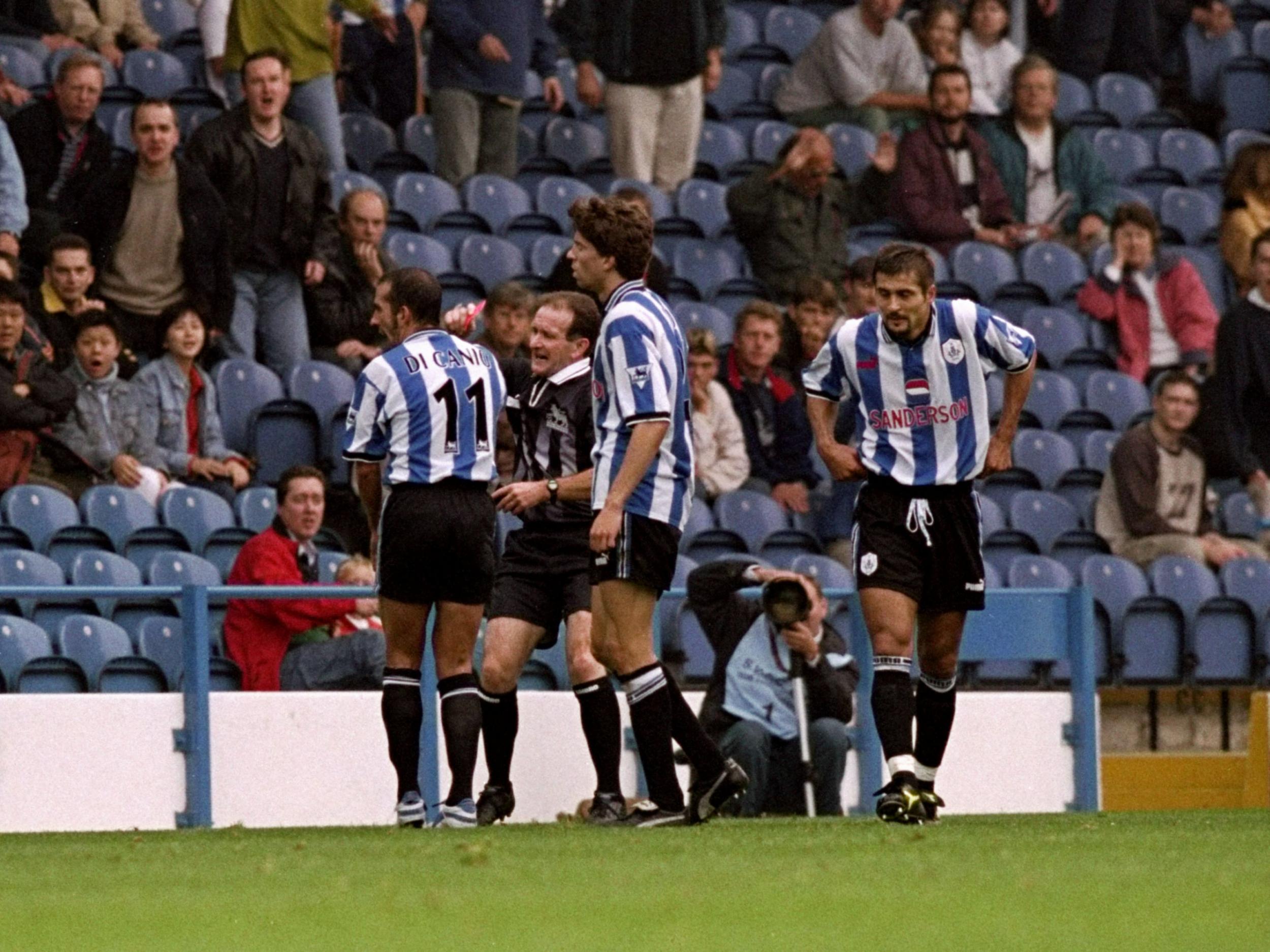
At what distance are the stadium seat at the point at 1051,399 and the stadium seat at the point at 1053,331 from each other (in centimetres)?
43

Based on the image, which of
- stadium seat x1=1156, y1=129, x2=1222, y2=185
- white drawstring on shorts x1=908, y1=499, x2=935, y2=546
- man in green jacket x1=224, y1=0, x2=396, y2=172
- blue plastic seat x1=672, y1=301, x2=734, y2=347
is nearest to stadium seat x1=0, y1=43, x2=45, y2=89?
man in green jacket x1=224, y1=0, x2=396, y2=172

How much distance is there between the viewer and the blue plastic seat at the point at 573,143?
1590 cm

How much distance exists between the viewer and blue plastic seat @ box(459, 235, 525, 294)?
1430 cm

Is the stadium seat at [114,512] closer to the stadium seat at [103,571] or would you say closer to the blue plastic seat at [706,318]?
the stadium seat at [103,571]

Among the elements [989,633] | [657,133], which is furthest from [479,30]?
[989,633]

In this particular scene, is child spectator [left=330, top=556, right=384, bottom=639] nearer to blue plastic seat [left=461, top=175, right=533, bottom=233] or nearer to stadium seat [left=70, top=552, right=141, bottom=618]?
stadium seat [left=70, top=552, right=141, bottom=618]

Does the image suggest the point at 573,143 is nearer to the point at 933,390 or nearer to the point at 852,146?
the point at 852,146

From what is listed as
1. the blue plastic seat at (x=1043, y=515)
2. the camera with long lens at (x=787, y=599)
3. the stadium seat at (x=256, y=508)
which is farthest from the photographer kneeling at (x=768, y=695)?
the blue plastic seat at (x=1043, y=515)

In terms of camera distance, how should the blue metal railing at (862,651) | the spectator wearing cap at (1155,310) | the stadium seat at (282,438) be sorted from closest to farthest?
the blue metal railing at (862,651), the stadium seat at (282,438), the spectator wearing cap at (1155,310)

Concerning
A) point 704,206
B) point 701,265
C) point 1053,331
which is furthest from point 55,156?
point 1053,331

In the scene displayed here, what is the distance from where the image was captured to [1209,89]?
1897 cm

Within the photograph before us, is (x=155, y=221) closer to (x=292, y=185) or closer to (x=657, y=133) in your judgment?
(x=292, y=185)

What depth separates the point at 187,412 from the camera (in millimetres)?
12172

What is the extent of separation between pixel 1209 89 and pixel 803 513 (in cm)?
703
